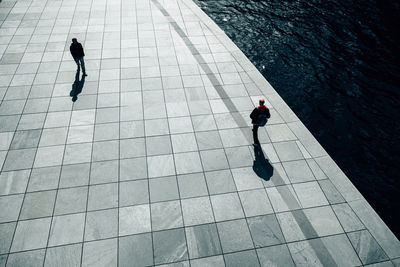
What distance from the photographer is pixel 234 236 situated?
6582 mm

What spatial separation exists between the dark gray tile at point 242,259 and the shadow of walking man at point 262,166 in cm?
227

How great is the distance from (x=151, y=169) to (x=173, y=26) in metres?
9.04

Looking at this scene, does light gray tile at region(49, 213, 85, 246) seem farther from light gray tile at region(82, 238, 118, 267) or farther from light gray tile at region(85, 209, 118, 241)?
light gray tile at region(82, 238, 118, 267)

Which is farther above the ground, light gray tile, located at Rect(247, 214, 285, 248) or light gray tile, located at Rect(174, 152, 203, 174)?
light gray tile, located at Rect(174, 152, 203, 174)

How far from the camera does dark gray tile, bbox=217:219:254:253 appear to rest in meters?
6.40

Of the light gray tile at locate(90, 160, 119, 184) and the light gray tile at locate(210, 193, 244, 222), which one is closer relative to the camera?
the light gray tile at locate(210, 193, 244, 222)

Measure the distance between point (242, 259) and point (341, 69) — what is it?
1178 cm

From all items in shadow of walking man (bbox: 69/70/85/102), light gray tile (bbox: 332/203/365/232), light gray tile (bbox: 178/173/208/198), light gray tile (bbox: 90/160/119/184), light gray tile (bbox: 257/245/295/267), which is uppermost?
shadow of walking man (bbox: 69/70/85/102)

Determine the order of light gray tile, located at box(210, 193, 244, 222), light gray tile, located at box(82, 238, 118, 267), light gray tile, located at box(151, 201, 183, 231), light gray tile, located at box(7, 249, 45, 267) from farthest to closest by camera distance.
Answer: light gray tile, located at box(210, 193, 244, 222), light gray tile, located at box(151, 201, 183, 231), light gray tile, located at box(82, 238, 118, 267), light gray tile, located at box(7, 249, 45, 267)

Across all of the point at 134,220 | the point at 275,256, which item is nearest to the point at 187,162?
the point at 134,220

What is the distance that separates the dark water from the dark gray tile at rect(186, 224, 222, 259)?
18.2 ft

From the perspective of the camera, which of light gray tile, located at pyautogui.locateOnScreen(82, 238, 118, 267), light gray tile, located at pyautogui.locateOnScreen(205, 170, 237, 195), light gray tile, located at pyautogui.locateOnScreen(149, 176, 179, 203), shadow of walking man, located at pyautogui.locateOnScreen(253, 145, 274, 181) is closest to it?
light gray tile, located at pyautogui.locateOnScreen(82, 238, 118, 267)

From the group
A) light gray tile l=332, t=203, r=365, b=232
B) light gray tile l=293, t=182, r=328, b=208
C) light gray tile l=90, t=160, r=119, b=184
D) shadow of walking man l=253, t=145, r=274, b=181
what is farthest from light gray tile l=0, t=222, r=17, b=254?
light gray tile l=332, t=203, r=365, b=232

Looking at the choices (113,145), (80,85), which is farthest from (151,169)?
(80,85)
